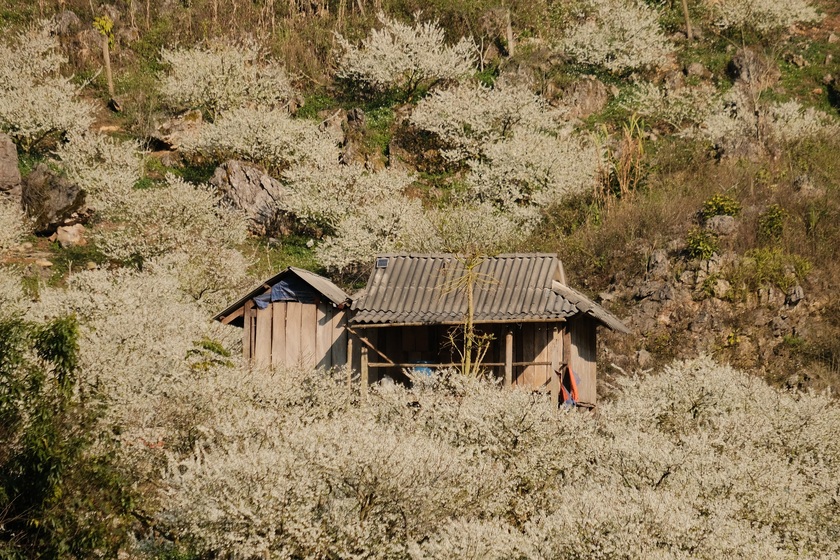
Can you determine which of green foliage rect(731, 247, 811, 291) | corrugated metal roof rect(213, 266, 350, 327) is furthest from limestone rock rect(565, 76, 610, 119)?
corrugated metal roof rect(213, 266, 350, 327)

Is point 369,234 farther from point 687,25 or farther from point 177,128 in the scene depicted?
point 687,25

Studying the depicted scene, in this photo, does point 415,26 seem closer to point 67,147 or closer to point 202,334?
point 67,147

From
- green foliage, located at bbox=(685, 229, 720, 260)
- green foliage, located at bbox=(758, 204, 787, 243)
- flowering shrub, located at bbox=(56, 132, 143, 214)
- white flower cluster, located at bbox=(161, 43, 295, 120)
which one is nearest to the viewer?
green foliage, located at bbox=(685, 229, 720, 260)

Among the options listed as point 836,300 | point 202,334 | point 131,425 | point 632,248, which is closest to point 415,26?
point 632,248

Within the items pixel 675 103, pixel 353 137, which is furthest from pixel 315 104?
pixel 675 103

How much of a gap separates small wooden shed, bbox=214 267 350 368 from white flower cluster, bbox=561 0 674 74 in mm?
35623

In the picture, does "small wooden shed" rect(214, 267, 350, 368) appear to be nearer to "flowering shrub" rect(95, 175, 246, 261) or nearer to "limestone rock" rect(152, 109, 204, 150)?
"flowering shrub" rect(95, 175, 246, 261)

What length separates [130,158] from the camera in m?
46.0

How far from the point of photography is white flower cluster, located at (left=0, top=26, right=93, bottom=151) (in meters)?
48.2

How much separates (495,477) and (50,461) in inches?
248

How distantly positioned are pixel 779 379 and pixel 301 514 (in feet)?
67.6

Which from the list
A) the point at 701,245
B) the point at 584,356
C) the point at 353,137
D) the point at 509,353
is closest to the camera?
the point at 509,353

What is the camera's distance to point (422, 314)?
2234 centimetres

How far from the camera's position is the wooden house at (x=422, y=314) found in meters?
22.8
